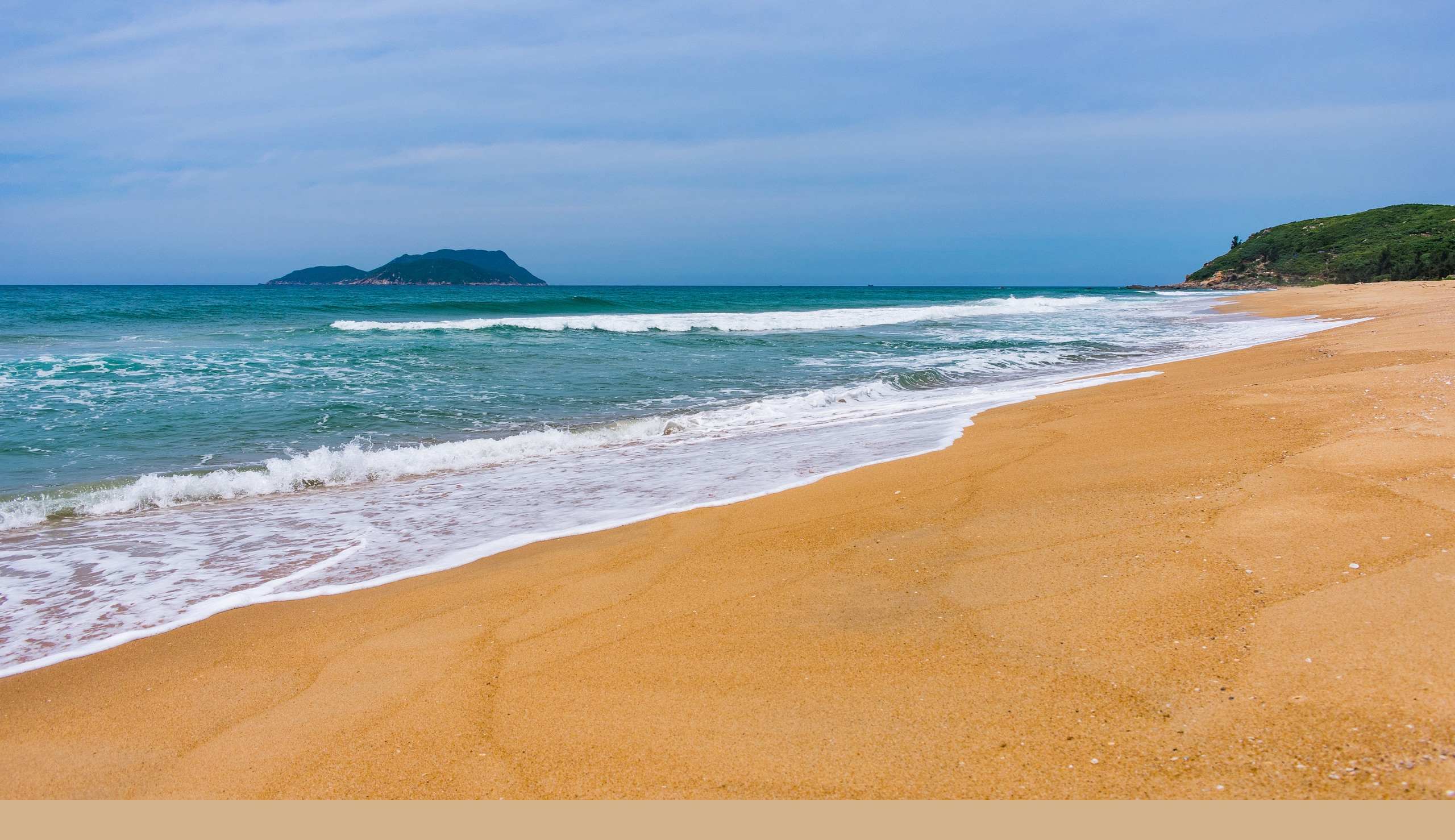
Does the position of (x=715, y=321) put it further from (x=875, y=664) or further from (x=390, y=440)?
(x=875, y=664)

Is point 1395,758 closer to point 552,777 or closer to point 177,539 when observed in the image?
point 552,777

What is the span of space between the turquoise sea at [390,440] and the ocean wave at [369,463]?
2 cm

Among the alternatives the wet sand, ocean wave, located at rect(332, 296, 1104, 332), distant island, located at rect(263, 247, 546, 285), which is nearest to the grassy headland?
ocean wave, located at rect(332, 296, 1104, 332)

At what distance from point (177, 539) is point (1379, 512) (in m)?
6.97

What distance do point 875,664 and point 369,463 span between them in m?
6.03

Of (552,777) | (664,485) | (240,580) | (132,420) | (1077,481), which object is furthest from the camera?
(132,420)

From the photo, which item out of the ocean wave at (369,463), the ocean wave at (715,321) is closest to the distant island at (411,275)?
the ocean wave at (715,321)

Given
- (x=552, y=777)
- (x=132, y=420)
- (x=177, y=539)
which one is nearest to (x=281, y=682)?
(x=552, y=777)

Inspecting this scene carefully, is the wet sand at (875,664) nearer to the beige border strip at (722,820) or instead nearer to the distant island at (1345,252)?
the beige border strip at (722,820)

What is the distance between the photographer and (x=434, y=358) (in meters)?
17.4

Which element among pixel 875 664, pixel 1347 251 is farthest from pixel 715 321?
pixel 1347 251

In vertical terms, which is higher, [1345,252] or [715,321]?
[1345,252]

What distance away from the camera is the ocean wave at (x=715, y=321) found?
95.8 feet

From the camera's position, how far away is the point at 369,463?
7.19 metres
